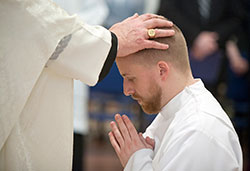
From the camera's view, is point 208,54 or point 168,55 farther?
point 208,54

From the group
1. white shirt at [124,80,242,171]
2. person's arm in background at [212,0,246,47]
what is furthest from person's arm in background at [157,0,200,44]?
white shirt at [124,80,242,171]

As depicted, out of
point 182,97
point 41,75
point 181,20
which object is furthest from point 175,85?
point 181,20

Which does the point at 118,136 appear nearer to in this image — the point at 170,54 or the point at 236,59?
the point at 170,54

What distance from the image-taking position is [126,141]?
2203mm

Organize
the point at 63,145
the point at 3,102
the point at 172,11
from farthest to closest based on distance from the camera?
the point at 172,11, the point at 63,145, the point at 3,102

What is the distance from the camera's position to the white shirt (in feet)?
6.40

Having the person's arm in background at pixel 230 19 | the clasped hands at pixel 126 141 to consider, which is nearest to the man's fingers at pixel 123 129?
the clasped hands at pixel 126 141

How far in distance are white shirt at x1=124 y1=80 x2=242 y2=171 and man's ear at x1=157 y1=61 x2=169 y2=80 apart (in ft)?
0.37

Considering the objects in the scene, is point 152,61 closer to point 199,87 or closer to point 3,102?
point 199,87

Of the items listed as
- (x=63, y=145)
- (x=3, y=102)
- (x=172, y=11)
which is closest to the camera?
(x=3, y=102)

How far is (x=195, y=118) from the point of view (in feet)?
6.66

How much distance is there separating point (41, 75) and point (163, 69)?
570 millimetres

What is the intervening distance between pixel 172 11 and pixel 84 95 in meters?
2.04

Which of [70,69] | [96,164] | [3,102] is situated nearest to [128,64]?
[70,69]
